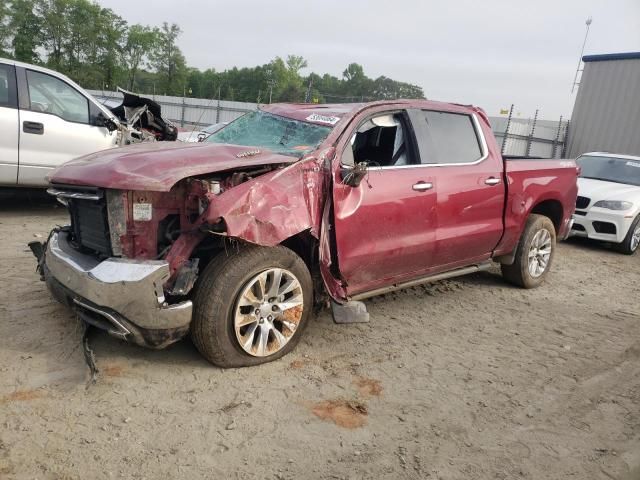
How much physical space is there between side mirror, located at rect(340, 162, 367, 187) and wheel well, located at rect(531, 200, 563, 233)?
298 centimetres

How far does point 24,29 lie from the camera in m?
56.3

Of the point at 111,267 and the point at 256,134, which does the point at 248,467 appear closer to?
the point at 111,267

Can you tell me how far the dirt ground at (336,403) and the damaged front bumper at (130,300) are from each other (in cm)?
33

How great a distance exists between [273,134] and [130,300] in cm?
184

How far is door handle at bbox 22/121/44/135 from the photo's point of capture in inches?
242

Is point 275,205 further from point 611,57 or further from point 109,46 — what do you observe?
point 109,46

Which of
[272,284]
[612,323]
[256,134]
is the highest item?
[256,134]

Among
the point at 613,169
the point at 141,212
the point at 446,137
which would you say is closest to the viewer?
the point at 141,212

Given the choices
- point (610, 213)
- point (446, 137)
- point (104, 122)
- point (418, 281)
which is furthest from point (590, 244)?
point (104, 122)

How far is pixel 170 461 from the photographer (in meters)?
2.48

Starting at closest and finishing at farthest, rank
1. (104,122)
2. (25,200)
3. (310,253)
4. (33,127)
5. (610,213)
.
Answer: (310,253) → (33,127) → (104,122) → (25,200) → (610,213)

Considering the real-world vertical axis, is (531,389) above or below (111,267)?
below

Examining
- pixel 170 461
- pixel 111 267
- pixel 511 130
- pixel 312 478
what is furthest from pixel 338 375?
pixel 511 130

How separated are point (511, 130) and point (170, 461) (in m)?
18.4
